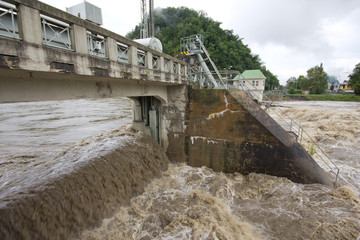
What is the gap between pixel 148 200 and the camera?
6680mm

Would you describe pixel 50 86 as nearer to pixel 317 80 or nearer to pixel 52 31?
pixel 52 31

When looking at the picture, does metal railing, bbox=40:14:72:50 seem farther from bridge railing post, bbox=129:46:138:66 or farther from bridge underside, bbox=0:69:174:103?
bridge railing post, bbox=129:46:138:66

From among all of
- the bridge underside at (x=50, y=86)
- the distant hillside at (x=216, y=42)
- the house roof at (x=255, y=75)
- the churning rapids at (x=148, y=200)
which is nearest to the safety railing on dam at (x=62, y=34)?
the bridge underside at (x=50, y=86)

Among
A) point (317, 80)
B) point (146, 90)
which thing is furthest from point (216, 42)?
point (317, 80)

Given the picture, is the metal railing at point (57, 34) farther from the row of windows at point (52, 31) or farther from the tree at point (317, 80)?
the tree at point (317, 80)

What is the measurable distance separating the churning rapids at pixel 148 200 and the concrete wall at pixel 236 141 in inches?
18.1

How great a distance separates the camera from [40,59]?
124 inches

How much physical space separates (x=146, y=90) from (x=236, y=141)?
183 inches

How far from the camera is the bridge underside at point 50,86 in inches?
135

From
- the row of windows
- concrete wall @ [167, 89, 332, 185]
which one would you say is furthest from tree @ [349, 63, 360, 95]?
the row of windows

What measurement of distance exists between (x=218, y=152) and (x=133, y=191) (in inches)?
166

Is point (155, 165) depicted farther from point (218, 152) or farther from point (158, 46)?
point (158, 46)

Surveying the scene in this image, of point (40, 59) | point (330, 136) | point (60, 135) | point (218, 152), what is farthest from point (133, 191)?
point (330, 136)

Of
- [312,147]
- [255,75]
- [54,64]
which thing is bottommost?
[312,147]
